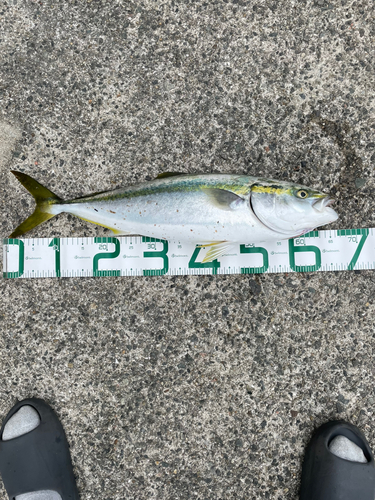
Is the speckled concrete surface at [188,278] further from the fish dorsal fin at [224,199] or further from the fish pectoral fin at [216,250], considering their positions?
the fish dorsal fin at [224,199]

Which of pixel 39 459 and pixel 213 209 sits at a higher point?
pixel 213 209

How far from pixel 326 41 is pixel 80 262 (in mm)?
2670

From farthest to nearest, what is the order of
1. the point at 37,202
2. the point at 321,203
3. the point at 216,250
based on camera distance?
the point at 37,202
the point at 216,250
the point at 321,203

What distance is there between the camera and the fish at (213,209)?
95.5 inches

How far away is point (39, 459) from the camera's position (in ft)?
9.00

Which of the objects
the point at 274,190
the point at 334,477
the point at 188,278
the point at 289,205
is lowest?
the point at 334,477

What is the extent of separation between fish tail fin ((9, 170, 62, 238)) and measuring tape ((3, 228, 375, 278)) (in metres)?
0.14

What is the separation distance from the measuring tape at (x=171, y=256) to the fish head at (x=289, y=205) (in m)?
0.42

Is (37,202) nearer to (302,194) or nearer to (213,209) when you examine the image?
(213,209)

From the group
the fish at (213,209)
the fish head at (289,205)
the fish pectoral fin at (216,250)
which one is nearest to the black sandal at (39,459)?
the fish at (213,209)

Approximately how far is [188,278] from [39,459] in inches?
71.7

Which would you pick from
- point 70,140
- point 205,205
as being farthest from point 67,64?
point 205,205

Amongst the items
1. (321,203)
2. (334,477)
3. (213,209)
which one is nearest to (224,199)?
(213,209)

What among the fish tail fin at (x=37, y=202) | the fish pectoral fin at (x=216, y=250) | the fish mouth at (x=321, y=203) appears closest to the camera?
the fish mouth at (x=321, y=203)
